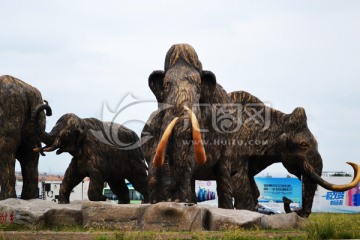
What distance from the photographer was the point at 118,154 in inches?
587

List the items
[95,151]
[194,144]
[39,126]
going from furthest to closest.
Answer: [95,151] < [39,126] < [194,144]

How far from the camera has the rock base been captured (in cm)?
1012

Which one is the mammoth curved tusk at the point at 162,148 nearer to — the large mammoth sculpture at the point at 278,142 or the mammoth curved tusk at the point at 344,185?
the large mammoth sculpture at the point at 278,142

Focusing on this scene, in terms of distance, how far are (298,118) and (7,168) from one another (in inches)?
249

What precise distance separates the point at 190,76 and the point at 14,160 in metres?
4.15

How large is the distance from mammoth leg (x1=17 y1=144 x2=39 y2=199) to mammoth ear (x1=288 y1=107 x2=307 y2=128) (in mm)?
5630

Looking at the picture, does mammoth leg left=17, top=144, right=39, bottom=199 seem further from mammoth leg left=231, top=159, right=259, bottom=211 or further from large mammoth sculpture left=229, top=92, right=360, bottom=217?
large mammoth sculpture left=229, top=92, right=360, bottom=217

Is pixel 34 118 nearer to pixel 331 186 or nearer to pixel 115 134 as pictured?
pixel 115 134

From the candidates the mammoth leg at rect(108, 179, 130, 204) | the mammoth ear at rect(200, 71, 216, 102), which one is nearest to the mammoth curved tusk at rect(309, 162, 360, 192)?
the mammoth ear at rect(200, 71, 216, 102)

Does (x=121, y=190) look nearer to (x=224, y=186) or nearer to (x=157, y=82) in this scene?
(x=224, y=186)

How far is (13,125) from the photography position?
43.8 feet

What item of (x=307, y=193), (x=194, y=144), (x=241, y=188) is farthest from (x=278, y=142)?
(x=194, y=144)

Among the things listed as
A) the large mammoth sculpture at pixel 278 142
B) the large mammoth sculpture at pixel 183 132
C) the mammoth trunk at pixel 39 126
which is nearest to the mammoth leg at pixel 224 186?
the large mammoth sculpture at pixel 183 132

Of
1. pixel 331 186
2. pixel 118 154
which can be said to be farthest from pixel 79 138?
pixel 331 186
